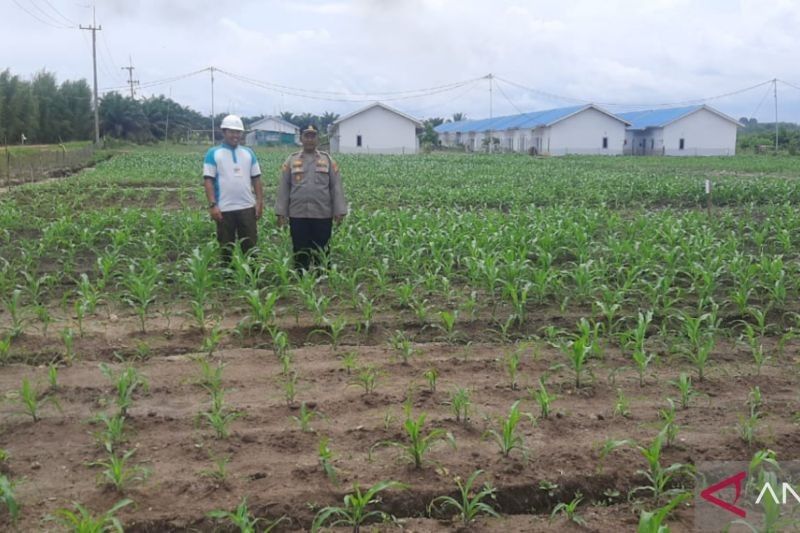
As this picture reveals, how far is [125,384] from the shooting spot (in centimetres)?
425

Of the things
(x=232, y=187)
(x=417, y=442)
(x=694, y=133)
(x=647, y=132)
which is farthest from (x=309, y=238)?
(x=647, y=132)

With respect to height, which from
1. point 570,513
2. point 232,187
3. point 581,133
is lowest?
point 570,513

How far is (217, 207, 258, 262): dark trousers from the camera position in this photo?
7.71 metres

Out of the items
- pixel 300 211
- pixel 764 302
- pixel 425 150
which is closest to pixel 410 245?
pixel 300 211

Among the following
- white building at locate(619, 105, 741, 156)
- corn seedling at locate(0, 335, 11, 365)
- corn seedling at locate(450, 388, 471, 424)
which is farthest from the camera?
white building at locate(619, 105, 741, 156)

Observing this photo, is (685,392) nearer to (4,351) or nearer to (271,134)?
(4,351)

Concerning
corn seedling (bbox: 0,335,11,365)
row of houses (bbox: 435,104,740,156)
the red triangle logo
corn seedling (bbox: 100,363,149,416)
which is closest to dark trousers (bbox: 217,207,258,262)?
corn seedling (bbox: 0,335,11,365)

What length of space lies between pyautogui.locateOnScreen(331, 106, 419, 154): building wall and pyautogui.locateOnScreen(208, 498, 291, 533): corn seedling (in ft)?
203

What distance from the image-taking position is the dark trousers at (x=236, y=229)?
25.3 ft

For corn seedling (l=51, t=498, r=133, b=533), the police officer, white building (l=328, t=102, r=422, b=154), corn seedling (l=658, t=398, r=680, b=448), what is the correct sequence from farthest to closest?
white building (l=328, t=102, r=422, b=154), the police officer, corn seedling (l=658, t=398, r=680, b=448), corn seedling (l=51, t=498, r=133, b=533)

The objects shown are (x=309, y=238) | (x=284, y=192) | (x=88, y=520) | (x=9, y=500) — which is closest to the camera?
(x=88, y=520)

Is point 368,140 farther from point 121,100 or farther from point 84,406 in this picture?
point 84,406

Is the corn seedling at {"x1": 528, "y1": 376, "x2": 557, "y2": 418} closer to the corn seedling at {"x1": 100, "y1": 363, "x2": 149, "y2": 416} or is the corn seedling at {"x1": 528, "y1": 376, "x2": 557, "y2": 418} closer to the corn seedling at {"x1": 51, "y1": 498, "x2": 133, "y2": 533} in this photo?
the corn seedling at {"x1": 51, "y1": 498, "x2": 133, "y2": 533}

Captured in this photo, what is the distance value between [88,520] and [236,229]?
207 inches
